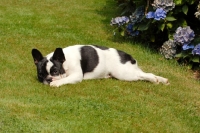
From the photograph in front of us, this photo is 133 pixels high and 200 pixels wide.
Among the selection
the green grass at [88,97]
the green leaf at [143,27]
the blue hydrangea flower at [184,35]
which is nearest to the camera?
the green grass at [88,97]

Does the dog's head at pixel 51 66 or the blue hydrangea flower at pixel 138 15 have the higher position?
the blue hydrangea flower at pixel 138 15

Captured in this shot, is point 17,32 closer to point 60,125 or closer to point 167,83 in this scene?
point 167,83

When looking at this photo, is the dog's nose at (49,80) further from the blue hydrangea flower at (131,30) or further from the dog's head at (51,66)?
the blue hydrangea flower at (131,30)

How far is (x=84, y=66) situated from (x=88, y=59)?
0.14 metres

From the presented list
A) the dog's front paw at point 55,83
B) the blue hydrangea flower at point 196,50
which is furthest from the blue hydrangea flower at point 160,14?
the dog's front paw at point 55,83

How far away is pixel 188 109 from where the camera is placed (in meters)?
7.29

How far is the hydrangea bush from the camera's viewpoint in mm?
9539

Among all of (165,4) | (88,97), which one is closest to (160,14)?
(165,4)

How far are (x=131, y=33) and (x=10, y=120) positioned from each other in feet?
17.5

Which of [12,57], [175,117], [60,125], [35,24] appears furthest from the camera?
[35,24]

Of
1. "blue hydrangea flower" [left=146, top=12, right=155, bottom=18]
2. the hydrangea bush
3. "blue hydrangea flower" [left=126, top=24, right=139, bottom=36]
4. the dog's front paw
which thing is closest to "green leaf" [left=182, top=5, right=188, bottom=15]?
the hydrangea bush

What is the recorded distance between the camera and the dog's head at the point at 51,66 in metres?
7.50

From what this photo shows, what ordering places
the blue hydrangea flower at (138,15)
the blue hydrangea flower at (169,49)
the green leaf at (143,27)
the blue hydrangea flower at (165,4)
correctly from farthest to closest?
the blue hydrangea flower at (138,15)
the green leaf at (143,27)
the blue hydrangea flower at (169,49)
the blue hydrangea flower at (165,4)

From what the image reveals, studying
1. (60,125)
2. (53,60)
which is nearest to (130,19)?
A: (53,60)
